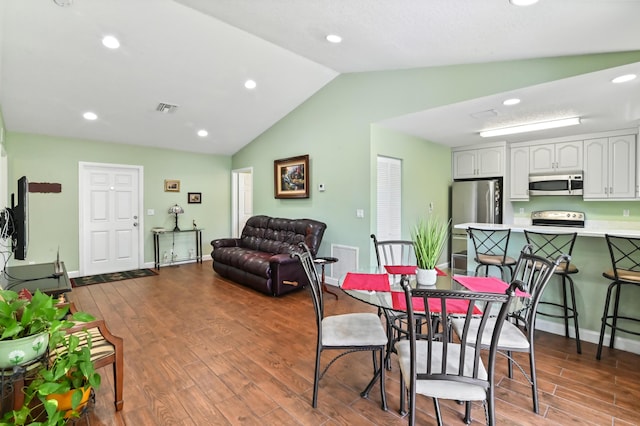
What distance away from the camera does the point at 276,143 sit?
5816 mm

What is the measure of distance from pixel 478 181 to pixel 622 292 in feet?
9.71

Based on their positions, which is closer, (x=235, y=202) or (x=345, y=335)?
(x=345, y=335)

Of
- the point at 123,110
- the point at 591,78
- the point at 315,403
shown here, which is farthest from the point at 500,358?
the point at 123,110

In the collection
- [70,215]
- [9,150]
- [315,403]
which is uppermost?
[9,150]

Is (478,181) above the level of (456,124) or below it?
below

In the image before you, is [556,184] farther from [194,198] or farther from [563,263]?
[194,198]

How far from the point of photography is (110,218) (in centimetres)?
558

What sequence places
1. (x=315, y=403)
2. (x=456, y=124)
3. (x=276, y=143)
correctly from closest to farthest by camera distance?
1. (x=315, y=403)
2. (x=456, y=124)
3. (x=276, y=143)

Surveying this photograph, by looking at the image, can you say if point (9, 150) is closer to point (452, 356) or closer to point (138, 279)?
point (138, 279)

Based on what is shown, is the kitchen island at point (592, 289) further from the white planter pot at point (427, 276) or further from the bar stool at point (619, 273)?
the white planter pot at point (427, 276)

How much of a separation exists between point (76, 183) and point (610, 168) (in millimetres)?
8244

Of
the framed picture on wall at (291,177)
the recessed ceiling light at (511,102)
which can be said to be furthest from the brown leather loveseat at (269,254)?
the recessed ceiling light at (511,102)

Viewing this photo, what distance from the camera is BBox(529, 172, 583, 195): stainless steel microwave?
15.1 ft

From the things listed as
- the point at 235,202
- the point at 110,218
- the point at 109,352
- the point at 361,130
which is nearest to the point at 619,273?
the point at 361,130
